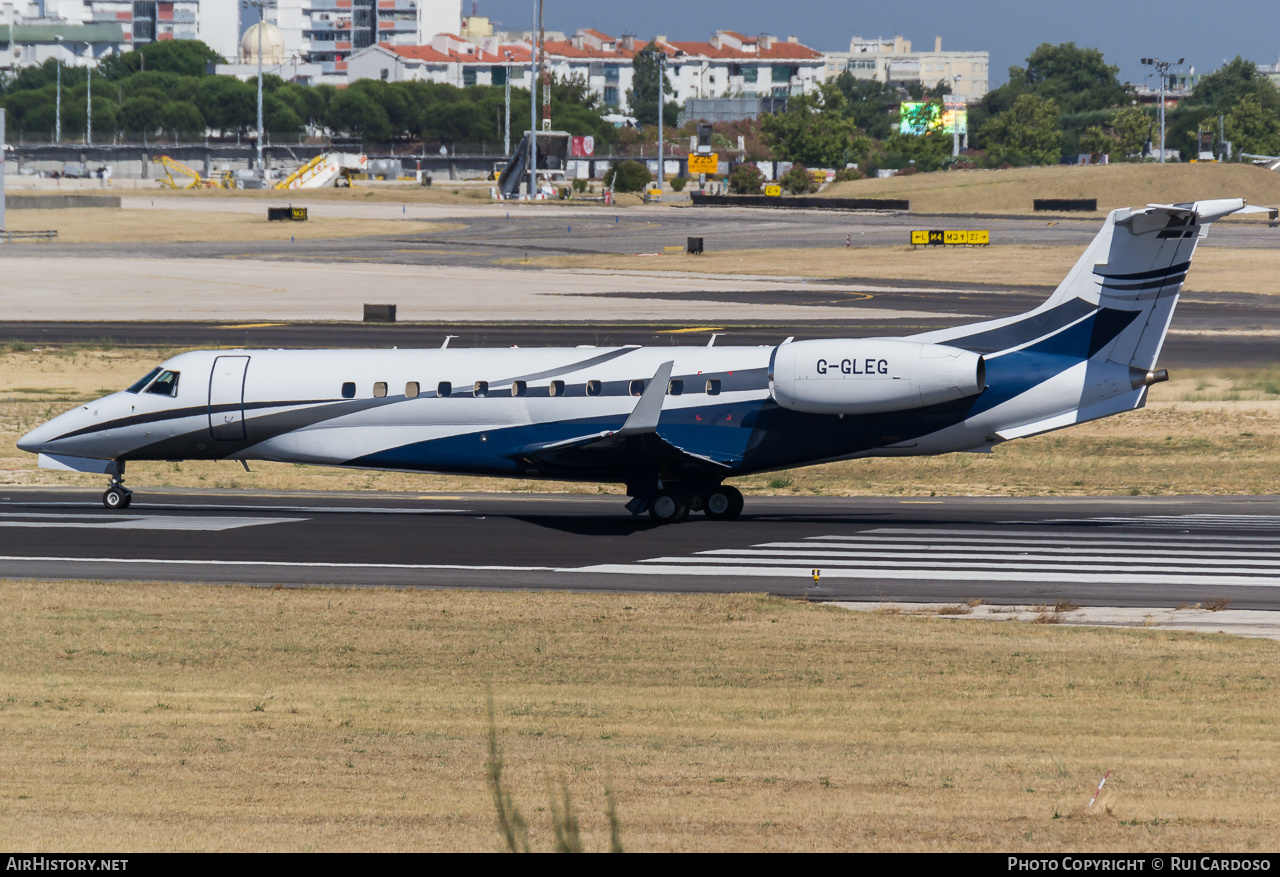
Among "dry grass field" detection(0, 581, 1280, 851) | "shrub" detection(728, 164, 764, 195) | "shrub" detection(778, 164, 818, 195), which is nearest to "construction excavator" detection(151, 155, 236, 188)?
"shrub" detection(728, 164, 764, 195)

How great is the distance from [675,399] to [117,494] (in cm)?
1135

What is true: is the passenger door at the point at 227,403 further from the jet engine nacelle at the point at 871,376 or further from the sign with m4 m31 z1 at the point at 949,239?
the sign with m4 m31 z1 at the point at 949,239

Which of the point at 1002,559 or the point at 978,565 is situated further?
the point at 1002,559

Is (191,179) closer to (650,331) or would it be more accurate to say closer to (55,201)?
(55,201)

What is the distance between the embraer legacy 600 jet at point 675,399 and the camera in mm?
24906

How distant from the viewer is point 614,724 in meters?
13.4

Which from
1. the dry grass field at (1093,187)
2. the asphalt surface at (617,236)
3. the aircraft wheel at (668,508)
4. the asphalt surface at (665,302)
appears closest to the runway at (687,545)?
the aircraft wheel at (668,508)

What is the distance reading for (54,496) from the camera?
31172 mm

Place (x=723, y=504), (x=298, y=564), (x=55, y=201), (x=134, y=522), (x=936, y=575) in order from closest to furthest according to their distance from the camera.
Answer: (x=936, y=575) → (x=298, y=564) → (x=134, y=522) → (x=723, y=504) → (x=55, y=201)

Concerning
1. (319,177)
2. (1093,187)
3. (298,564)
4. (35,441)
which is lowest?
(298,564)

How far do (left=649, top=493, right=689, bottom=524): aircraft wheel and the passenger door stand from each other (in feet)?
26.3

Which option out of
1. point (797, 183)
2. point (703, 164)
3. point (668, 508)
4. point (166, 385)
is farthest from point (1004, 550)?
point (703, 164)

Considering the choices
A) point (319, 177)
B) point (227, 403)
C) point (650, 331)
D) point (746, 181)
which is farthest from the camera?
point (319, 177)

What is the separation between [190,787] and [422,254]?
8482 cm
